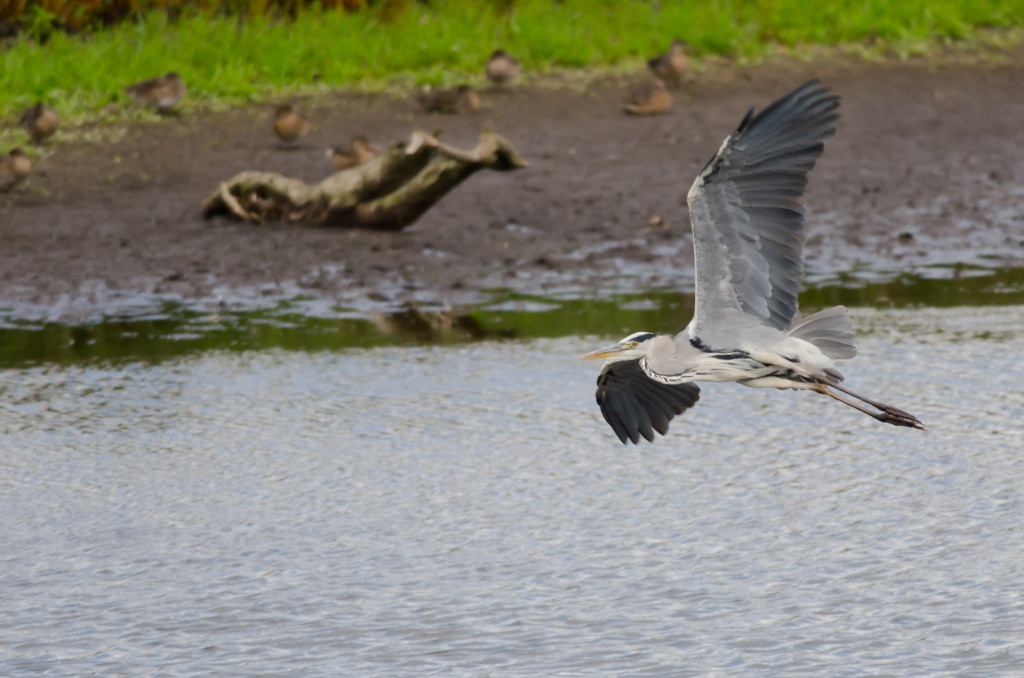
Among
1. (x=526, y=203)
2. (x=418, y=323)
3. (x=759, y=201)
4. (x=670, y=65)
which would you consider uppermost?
(x=759, y=201)

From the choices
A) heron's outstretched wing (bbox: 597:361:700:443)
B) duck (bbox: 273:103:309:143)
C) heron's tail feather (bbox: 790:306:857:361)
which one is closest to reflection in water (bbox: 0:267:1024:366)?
heron's outstretched wing (bbox: 597:361:700:443)

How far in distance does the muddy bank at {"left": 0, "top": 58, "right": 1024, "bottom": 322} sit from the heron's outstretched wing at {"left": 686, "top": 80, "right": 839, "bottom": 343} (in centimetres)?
424

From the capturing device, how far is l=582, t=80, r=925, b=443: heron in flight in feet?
14.8

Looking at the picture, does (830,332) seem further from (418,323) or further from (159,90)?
(159,90)

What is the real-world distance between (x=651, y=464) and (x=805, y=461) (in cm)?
60

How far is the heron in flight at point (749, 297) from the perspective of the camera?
4.50 m

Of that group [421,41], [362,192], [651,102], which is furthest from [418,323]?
[421,41]

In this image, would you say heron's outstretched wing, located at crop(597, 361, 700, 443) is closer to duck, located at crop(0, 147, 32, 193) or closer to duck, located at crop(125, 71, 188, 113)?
duck, located at crop(0, 147, 32, 193)

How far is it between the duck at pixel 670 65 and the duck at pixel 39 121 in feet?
16.2

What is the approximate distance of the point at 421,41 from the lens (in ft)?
44.2

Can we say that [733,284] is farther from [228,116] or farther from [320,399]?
[228,116]

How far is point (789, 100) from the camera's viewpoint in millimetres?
4473

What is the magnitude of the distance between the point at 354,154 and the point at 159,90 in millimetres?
2219

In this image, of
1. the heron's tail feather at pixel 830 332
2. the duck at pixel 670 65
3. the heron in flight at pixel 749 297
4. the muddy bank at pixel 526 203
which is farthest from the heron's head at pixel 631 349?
the duck at pixel 670 65
